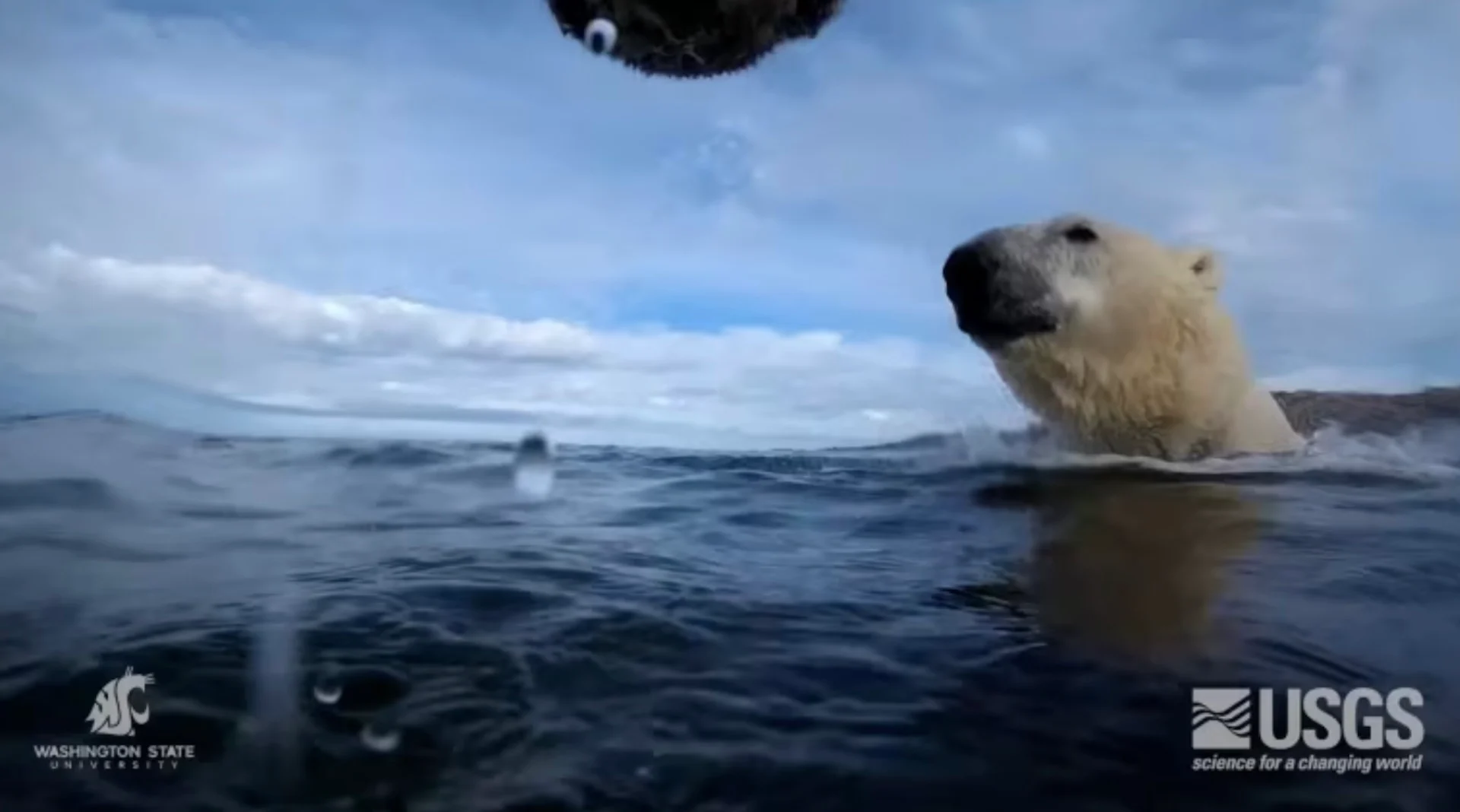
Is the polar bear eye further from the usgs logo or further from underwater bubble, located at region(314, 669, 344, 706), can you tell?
underwater bubble, located at region(314, 669, 344, 706)

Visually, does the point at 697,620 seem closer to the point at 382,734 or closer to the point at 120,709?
the point at 382,734

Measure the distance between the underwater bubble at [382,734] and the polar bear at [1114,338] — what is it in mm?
891

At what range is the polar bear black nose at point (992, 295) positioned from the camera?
4.84ft

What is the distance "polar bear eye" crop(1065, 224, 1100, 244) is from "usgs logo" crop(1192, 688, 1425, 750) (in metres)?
0.63

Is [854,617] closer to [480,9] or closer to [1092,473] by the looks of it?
[1092,473]

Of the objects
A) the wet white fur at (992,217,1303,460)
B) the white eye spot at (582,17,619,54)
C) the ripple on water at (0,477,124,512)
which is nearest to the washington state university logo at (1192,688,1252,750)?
the wet white fur at (992,217,1303,460)

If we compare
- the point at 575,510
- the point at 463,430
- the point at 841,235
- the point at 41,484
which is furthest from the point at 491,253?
the point at 41,484

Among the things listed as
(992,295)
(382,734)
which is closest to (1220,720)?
(992,295)

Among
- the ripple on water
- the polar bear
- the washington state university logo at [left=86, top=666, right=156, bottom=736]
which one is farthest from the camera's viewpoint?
Answer: the polar bear

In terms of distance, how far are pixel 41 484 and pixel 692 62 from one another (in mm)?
988

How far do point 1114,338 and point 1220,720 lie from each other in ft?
2.22

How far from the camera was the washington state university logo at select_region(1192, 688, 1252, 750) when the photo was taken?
3.46 ft

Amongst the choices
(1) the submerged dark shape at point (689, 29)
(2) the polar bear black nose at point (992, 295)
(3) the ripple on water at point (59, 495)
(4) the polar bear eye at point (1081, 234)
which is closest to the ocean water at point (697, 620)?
(3) the ripple on water at point (59, 495)

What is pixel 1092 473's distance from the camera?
1554mm
